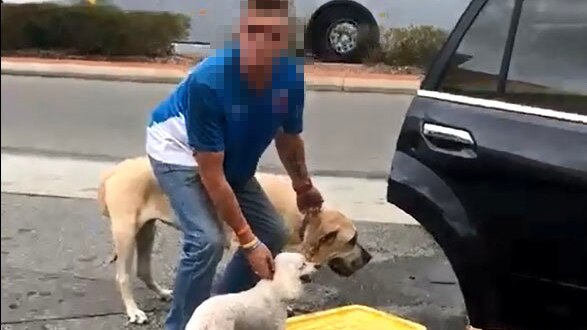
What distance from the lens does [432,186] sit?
3787 millimetres

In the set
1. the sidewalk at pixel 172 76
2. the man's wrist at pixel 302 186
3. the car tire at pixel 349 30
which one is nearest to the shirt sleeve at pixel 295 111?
the man's wrist at pixel 302 186

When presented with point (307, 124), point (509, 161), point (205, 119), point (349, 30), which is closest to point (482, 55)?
point (509, 161)

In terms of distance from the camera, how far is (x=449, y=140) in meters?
3.73

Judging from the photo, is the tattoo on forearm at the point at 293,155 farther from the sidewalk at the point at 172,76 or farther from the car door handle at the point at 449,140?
the sidewalk at the point at 172,76

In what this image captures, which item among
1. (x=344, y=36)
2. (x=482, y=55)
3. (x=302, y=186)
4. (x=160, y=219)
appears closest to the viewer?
(x=482, y=55)

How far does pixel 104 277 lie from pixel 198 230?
188 centimetres

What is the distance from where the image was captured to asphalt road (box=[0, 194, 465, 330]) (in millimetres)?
4832

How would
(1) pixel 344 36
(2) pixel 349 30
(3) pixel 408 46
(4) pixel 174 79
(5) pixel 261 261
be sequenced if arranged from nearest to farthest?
1. (5) pixel 261 261
2. (4) pixel 174 79
3. (3) pixel 408 46
4. (1) pixel 344 36
5. (2) pixel 349 30

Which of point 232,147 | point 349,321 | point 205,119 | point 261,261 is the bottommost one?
point 349,321

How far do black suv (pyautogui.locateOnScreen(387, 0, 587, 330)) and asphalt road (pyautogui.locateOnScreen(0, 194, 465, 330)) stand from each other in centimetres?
113

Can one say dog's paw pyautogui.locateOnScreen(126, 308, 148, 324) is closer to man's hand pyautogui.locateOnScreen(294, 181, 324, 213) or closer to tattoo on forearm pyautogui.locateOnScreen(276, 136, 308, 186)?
man's hand pyautogui.locateOnScreen(294, 181, 324, 213)

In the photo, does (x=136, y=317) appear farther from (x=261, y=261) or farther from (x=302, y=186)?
(x=261, y=261)

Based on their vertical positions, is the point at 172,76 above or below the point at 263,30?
below

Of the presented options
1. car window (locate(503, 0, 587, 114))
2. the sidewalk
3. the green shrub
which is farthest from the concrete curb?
car window (locate(503, 0, 587, 114))
